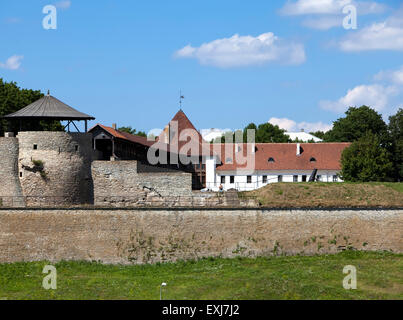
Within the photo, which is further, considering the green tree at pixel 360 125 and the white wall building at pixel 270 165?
the green tree at pixel 360 125

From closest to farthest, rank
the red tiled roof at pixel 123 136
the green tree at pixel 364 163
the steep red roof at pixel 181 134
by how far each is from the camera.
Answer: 1. the red tiled roof at pixel 123 136
2. the green tree at pixel 364 163
3. the steep red roof at pixel 181 134

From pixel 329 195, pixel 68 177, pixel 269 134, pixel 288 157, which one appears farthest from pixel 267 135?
pixel 68 177

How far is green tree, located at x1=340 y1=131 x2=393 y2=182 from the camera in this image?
55.2 meters

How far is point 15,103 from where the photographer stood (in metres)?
52.3

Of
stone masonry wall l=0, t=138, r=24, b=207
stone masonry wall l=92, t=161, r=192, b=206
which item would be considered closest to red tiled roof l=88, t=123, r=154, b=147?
stone masonry wall l=92, t=161, r=192, b=206

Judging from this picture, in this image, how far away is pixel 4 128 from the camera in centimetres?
5147

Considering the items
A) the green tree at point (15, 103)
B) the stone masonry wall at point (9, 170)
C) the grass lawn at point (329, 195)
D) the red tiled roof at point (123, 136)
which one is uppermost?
the green tree at point (15, 103)

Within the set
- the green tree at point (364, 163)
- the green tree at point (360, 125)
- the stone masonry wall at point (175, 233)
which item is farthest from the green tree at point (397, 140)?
the stone masonry wall at point (175, 233)

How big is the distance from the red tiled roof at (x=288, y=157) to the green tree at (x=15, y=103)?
1410cm

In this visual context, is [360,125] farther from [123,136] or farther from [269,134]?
[123,136]

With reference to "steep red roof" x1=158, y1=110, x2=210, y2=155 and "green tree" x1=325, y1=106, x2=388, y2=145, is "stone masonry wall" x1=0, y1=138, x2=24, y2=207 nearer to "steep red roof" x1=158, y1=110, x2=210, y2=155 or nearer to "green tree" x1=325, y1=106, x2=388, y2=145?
"steep red roof" x1=158, y1=110, x2=210, y2=155

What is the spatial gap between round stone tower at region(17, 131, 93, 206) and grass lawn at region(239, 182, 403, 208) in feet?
31.3

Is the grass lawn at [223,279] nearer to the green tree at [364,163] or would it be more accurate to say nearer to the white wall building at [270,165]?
the green tree at [364,163]

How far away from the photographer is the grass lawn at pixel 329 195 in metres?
40.4
